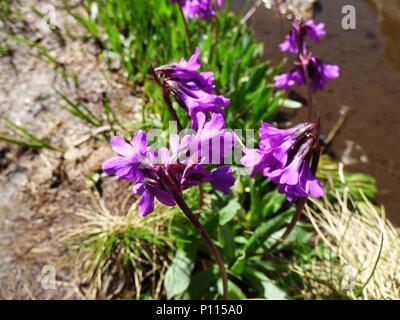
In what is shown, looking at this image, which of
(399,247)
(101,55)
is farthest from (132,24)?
(399,247)

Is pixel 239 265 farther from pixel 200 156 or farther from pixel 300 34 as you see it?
pixel 300 34

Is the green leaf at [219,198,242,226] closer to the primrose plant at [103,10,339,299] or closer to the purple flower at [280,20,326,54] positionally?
the primrose plant at [103,10,339,299]

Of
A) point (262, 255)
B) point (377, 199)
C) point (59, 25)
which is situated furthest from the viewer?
point (59, 25)

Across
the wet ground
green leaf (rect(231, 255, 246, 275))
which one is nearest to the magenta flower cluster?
the wet ground

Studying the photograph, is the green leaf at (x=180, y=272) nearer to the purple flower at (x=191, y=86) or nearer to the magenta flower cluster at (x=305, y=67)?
the purple flower at (x=191, y=86)

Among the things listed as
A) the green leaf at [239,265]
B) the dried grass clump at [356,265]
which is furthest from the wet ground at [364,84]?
the green leaf at [239,265]

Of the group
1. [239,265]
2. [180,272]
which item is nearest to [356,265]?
[239,265]
